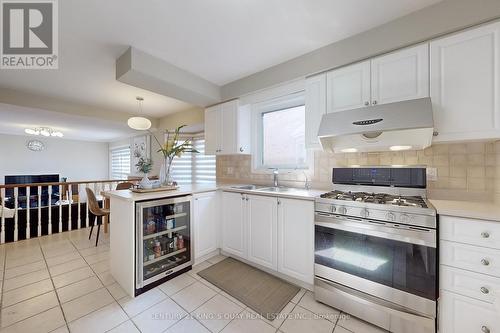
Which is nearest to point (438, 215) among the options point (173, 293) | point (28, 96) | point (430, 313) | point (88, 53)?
point (430, 313)

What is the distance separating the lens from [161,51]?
2131mm

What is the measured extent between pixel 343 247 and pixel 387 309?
486mm

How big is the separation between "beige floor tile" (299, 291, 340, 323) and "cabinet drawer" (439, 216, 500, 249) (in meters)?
1.02

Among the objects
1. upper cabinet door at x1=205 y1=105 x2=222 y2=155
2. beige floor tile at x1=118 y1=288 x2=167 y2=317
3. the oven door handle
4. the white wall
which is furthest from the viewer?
the white wall

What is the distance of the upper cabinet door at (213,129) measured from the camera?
10.3 feet

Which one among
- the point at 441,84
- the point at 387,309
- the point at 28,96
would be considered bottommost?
the point at 387,309

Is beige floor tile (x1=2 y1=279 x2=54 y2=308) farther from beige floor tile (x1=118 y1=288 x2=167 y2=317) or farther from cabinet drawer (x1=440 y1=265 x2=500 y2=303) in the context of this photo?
cabinet drawer (x1=440 y1=265 x2=500 y2=303)

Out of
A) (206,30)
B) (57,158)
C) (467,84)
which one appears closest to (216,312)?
(206,30)

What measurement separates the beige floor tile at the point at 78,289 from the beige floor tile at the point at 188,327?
1060 mm

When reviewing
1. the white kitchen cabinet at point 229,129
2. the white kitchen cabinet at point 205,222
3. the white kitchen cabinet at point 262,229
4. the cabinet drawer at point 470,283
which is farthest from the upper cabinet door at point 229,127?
the cabinet drawer at point 470,283

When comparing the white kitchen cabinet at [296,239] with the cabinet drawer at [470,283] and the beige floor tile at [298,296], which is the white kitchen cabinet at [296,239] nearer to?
the beige floor tile at [298,296]

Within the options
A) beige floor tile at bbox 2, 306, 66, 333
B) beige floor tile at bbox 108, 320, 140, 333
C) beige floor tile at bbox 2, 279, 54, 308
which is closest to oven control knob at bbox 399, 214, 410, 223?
beige floor tile at bbox 108, 320, 140, 333

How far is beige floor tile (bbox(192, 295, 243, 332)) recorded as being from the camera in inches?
60.9

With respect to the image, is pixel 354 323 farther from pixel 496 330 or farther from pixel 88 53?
pixel 88 53
